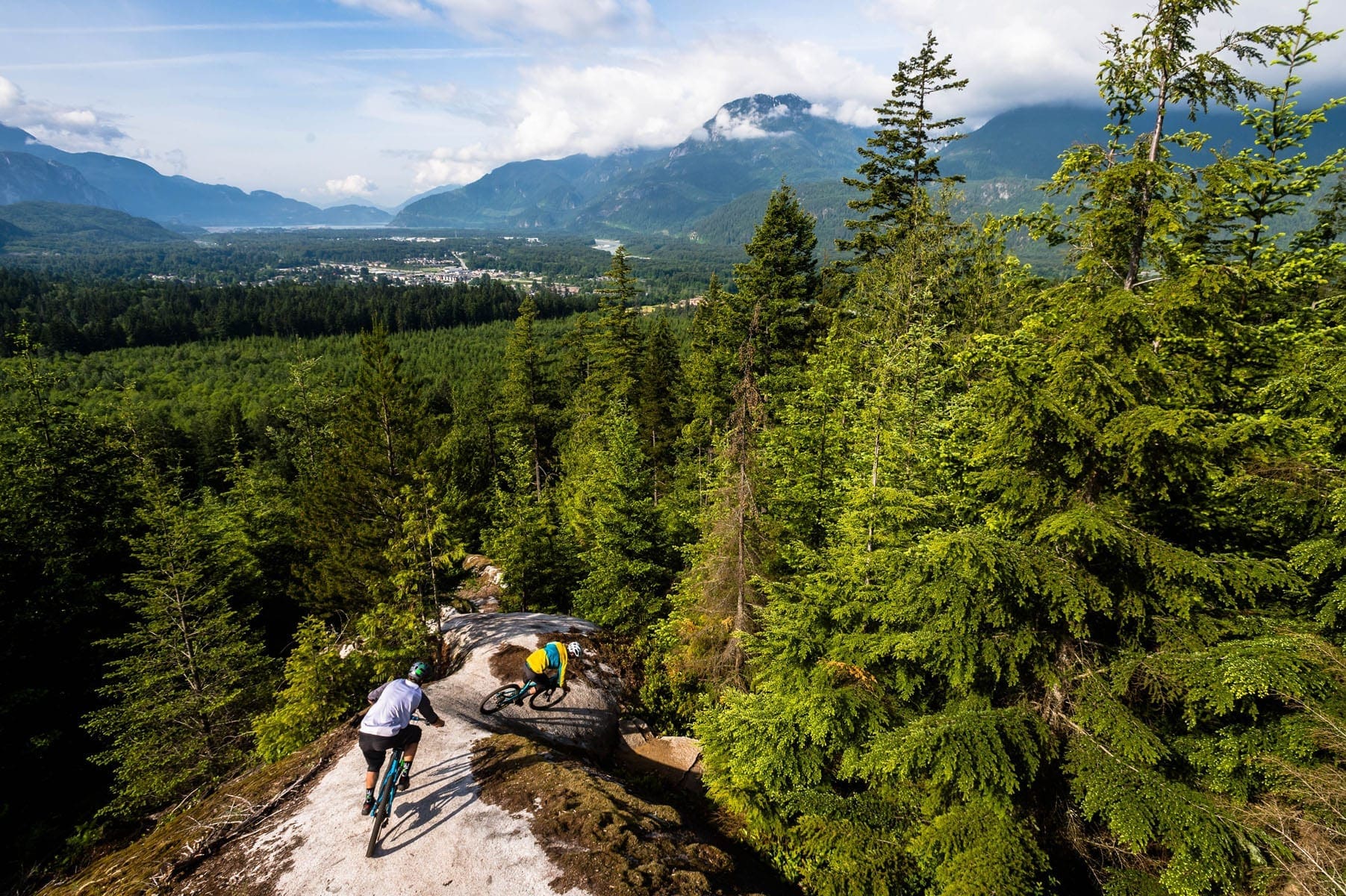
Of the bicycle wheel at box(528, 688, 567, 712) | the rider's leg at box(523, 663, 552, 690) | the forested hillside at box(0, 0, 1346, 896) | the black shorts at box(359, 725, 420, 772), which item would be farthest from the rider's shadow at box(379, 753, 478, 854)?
the forested hillside at box(0, 0, 1346, 896)

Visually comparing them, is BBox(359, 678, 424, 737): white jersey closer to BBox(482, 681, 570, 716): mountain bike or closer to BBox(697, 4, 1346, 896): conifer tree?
BBox(482, 681, 570, 716): mountain bike

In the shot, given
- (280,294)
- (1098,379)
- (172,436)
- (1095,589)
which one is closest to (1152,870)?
(1095,589)

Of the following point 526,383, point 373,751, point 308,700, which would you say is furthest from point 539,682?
point 526,383

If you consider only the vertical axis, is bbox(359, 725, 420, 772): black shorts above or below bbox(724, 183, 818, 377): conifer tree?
below

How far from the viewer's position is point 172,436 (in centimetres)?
4916

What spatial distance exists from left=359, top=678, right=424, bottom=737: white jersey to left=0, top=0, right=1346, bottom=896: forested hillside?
17.6 feet

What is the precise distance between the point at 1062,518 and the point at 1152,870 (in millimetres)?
4738

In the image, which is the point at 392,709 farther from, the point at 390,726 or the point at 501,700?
the point at 501,700

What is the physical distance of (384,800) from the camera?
8.09 metres

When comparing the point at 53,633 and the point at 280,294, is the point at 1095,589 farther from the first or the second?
the point at 280,294

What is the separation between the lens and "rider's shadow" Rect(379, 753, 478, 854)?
830 centimetres

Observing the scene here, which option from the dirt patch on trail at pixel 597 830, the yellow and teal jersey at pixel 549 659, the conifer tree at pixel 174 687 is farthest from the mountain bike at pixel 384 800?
the conifer tree at pixel 174 687

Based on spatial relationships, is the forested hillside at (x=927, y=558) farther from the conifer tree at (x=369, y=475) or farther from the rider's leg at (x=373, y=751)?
the rider's leg at (x=373, y=751)

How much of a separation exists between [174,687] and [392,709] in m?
12.8
